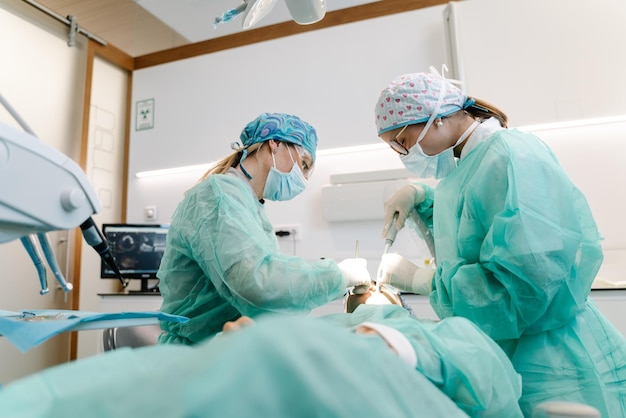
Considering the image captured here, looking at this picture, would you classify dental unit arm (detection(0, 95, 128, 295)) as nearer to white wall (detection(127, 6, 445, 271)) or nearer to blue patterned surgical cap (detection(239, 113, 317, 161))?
blue patterned surgical cap (detection(239, 113, 317, 161))

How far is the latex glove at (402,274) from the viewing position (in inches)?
48.3

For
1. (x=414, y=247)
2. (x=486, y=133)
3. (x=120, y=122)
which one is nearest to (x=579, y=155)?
(x=414, y=247)

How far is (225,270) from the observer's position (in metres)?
1.01

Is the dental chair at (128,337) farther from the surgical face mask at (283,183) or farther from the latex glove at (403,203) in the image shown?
the latex glove at (403,203)

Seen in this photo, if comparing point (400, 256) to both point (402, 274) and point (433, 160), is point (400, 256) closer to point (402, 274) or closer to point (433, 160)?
point (402, 274)

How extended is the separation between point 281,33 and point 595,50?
1.74m

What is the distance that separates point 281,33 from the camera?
9.51 feet

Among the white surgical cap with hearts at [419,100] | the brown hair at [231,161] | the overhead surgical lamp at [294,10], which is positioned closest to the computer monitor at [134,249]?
the brown hair at [231,161]

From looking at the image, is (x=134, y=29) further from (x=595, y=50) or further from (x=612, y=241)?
(x=612, y=241)

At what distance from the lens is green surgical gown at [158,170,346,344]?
100cm

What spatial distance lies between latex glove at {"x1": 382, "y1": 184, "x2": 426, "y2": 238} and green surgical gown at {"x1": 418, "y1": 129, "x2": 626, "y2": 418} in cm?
45

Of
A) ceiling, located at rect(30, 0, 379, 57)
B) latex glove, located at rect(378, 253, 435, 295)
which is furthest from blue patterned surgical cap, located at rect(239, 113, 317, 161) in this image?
ceiling, located at rect(30, 0, 379, 57)

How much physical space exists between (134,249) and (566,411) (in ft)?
7.98

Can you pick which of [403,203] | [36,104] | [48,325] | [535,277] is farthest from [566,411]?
[36,104]
